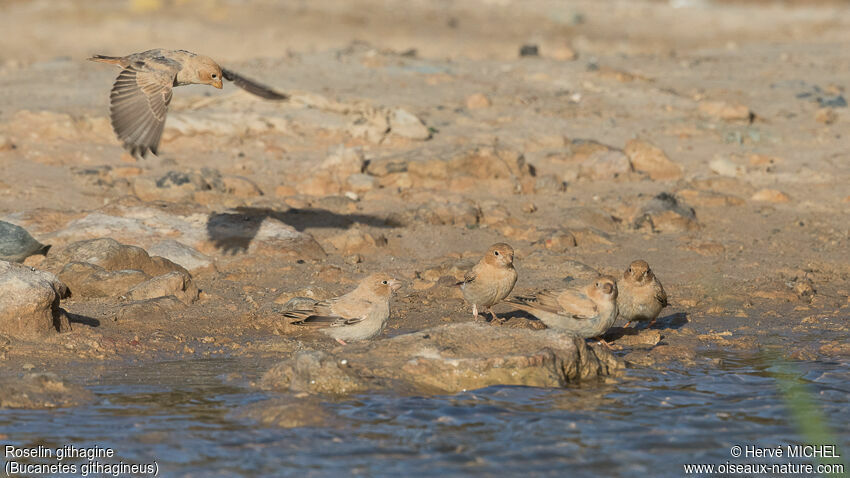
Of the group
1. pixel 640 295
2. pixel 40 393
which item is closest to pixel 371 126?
pixel 640 295

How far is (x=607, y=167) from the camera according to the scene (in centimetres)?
1298

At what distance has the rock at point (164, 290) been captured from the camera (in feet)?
30.1

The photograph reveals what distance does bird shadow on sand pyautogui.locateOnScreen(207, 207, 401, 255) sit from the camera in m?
10.5

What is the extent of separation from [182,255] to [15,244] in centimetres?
148

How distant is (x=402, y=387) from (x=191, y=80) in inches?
144

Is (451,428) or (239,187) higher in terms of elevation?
(239,187)

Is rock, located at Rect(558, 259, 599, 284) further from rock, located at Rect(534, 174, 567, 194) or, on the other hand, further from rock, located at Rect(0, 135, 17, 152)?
rock, located at Rect(0, 135, 17, 152)

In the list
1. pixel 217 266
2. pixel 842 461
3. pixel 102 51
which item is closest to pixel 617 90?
pixel 217 266

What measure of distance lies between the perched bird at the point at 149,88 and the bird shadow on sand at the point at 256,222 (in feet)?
5.49

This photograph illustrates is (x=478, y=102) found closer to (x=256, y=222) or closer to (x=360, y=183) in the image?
(x=360, y=183)

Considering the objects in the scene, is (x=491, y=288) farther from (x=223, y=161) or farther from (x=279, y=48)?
(x=279, y=48)

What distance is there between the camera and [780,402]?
7125mm

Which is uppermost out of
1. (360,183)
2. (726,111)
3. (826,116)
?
(826,116)

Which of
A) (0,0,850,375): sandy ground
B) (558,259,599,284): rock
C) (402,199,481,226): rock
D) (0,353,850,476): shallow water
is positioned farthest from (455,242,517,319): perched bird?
(402,199,481,226): rock
